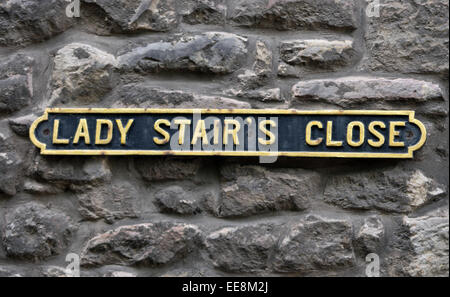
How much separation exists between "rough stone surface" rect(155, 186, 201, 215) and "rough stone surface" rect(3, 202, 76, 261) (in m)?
0.28

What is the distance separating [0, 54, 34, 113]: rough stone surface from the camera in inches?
69.9

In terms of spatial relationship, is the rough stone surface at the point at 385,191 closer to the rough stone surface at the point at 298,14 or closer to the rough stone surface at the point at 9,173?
the rough stone surface at the point at 298,14

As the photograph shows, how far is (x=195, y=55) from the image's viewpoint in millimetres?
1737

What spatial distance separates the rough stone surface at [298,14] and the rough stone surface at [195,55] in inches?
3.4

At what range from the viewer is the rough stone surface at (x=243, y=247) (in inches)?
64.6

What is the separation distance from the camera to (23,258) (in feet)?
5.59

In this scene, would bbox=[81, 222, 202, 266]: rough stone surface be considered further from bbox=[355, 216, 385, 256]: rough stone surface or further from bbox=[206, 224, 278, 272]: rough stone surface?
bbox=[355, 216, 385, 256]: rough stone surface

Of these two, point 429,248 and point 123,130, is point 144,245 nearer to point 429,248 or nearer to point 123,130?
point 123,130

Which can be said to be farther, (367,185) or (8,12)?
(8,12)

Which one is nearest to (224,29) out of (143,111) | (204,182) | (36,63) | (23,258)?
(143,111)

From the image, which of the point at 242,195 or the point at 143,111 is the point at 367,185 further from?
the point at 143,111

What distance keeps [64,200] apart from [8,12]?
64 centimetres

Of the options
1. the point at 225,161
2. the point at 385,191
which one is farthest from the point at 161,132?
the point at 385,191

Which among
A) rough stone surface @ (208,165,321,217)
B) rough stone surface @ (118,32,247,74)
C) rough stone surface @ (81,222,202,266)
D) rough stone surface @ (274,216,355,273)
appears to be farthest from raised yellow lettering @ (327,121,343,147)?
rough stone surface @ (81,222,202,266)
